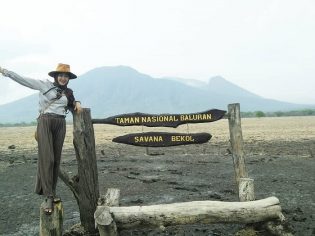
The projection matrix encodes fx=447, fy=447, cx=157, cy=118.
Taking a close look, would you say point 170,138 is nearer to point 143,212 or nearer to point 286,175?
point 143,212

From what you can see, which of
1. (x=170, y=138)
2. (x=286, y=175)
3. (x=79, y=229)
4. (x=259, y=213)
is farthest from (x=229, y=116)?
(x=286, y=175)

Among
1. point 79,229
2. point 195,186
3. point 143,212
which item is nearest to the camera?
point 143,212

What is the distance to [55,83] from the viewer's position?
7.00 m

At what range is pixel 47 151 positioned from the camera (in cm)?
676

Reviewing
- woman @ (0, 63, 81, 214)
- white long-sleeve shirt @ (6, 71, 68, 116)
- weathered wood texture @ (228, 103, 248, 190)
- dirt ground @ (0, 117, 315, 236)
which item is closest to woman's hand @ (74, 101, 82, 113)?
woman @ (0, 63, 81, 214)

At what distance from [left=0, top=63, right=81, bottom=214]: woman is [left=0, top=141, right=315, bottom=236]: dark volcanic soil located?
5.69ft

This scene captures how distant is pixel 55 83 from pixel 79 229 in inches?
97.2

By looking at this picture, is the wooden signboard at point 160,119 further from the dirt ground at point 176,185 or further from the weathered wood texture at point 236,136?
the dirt ground at point 176,185

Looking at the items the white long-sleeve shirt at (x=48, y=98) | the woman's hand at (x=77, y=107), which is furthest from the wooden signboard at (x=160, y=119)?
the white long-sleeve shirt at (x=48, y=98)

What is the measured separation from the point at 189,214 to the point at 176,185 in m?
5.27

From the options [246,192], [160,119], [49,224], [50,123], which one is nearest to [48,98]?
[50,123]

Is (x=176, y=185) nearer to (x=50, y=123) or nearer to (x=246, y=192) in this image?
(x=246, y=192)

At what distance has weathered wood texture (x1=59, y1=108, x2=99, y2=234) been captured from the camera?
7.30m

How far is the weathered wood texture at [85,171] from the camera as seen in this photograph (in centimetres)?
730
